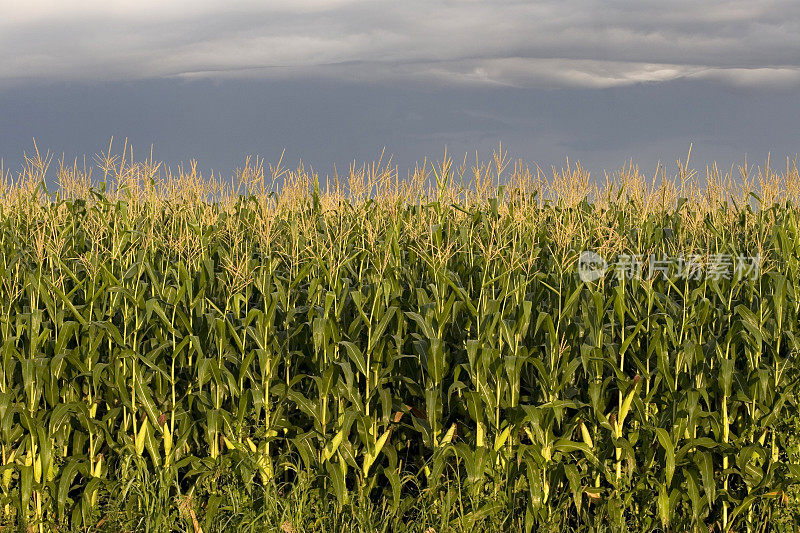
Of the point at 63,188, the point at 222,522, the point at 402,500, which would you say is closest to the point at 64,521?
the point at 222,522

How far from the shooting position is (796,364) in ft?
18.8

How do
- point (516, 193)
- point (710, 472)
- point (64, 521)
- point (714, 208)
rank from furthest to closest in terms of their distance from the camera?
point (516, 193) < point (714, 208) < point (64, 521) < point (710, 472)

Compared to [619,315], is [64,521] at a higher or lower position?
lower

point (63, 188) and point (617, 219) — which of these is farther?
point (63, 188)

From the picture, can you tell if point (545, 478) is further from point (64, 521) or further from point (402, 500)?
point (64, 521)

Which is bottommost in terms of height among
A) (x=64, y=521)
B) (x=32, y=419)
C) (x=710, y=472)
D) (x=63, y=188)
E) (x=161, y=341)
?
(x=64, y=521)

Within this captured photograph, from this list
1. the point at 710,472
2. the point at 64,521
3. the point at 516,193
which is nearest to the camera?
the point at 710,472

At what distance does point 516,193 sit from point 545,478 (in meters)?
5.93

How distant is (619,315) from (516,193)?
5.22 m

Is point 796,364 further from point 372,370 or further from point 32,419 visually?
point 32,419

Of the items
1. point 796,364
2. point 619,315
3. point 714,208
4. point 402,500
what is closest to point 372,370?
point 402,500

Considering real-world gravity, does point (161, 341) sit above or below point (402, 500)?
above

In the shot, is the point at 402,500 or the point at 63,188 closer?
the point at 402,500

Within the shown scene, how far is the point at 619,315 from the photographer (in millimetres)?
5773
